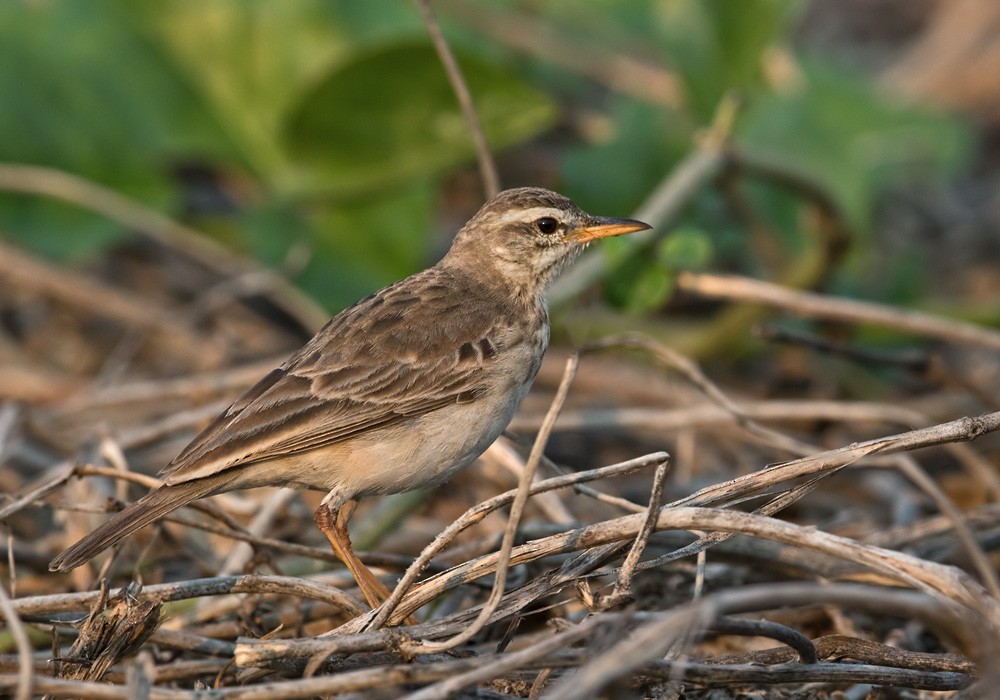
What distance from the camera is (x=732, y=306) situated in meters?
Answer: 8.52

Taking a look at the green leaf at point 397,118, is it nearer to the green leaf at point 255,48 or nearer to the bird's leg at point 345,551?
the green leaf at point 255,48

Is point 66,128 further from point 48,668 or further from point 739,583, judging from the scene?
point 739,583

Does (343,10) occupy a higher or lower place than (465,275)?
higher

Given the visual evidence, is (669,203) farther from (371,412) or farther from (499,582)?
(499,582)

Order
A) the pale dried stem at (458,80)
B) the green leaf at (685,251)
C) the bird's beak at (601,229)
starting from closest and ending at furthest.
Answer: the bird's beak at (601,229)
the pale dried stem at (458,80)
the green leaf at (685,251)

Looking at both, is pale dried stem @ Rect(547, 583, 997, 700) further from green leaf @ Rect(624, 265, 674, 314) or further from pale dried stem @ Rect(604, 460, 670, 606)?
green leaf @ Rect(624, 265, 674, 314)

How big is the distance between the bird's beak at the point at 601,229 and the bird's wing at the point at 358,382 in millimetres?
749

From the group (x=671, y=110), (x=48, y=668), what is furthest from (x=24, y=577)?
(x=671, y=110)

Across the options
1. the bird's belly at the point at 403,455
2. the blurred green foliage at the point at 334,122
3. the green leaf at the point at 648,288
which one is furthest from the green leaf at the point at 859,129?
the bird's belly at the point at 403,455

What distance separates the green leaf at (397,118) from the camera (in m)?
8.20

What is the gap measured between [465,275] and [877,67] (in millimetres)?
8450

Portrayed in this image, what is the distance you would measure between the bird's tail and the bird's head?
1.95 m

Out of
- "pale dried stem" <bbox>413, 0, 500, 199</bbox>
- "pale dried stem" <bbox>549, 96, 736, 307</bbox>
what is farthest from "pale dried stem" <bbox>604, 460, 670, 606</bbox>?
"pale dried stem" <bbox>413, 0, 500, 199</bbox>

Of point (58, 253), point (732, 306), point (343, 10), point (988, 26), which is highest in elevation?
point (988, 26)
